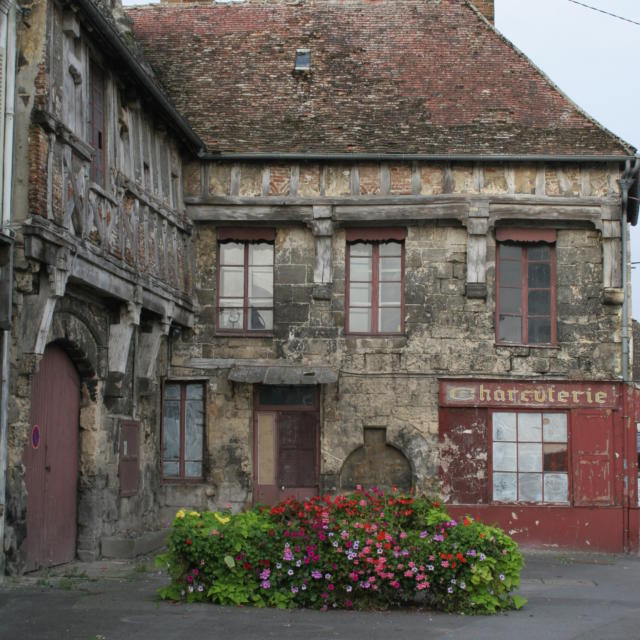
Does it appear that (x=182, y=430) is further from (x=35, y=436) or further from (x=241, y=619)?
(x=241, y=619)

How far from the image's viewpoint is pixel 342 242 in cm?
1623

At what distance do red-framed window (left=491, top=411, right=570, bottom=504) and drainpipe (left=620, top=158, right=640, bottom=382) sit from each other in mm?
1167

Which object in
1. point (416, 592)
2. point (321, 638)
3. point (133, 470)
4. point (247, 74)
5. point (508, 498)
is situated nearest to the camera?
point (321, 638)

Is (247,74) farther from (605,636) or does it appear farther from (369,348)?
(605,636)

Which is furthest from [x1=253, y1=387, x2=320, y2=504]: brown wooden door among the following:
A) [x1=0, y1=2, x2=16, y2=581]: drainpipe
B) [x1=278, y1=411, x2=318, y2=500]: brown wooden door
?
[x1=0, y1=2, x2=16, y2=581]: drainpipe

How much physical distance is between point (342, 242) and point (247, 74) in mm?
3284

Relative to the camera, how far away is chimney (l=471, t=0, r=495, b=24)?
1891 cm

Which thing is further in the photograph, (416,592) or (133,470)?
(133,470)

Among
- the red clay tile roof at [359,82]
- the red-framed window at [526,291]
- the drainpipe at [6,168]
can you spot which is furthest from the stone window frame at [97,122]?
the red-framed window at [526,291]

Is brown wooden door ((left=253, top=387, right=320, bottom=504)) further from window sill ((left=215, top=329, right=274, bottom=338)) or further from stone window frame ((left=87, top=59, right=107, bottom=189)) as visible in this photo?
stone window frame ((left=87, top=59, right=107, bottom=189))

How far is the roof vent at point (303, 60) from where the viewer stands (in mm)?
17531

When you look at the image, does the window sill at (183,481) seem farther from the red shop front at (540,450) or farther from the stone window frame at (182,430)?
the red shop front at (540,450)

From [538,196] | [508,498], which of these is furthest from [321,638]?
[538,196]

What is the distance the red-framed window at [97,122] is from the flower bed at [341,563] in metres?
4.50
